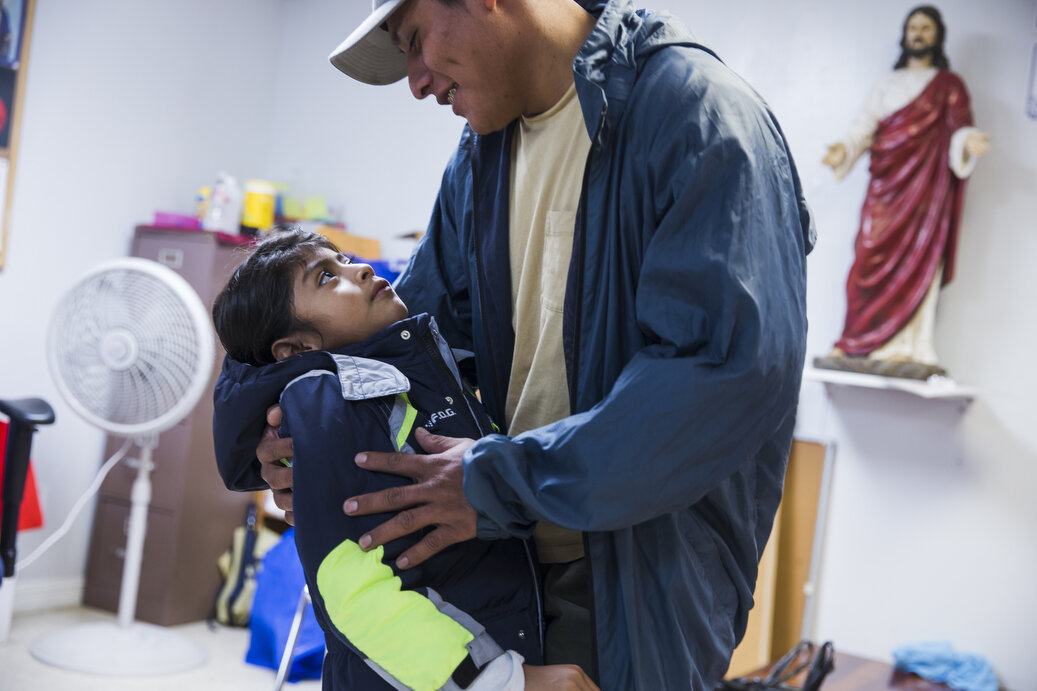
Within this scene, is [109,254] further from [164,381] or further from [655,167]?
[655,167]

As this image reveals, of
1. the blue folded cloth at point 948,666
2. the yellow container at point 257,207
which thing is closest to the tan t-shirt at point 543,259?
the blue folded cloth at point 948,666

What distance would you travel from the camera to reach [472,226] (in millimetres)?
1310

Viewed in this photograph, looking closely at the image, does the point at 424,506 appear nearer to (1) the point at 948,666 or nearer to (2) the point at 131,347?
(2) the point at 131,347

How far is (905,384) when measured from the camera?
3.03m

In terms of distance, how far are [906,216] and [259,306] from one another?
101 inches

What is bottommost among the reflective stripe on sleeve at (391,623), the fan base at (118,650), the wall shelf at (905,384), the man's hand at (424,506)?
the fan base at (118,650)

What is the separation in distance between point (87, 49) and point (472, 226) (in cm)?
332

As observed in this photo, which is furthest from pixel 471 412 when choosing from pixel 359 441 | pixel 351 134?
pixel 351 134

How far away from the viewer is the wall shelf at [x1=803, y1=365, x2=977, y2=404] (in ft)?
9.76

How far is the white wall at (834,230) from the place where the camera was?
3125 millimetres

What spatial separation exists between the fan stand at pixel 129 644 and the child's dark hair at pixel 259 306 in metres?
2.28

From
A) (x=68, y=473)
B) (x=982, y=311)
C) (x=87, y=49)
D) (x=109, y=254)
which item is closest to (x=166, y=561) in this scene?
(x=68, y=473)

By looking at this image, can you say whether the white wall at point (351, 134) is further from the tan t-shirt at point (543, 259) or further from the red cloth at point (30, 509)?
the tan t-shirt at point (543, 259)

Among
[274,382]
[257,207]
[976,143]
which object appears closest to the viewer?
[274,382]
